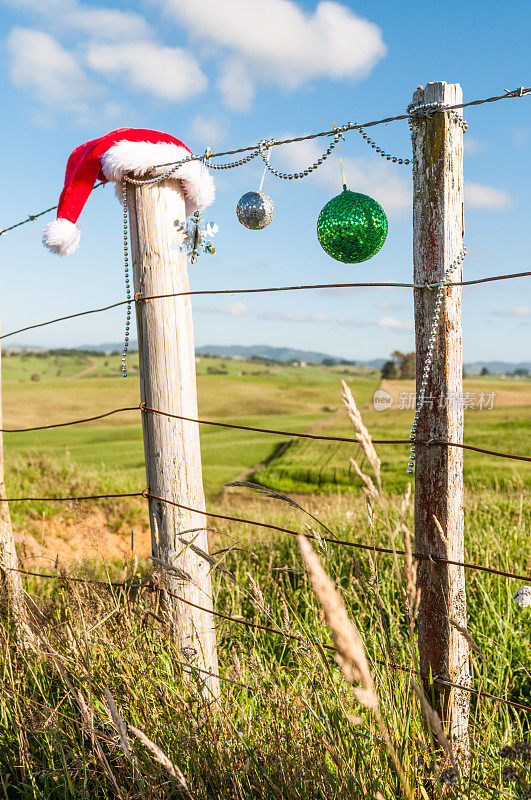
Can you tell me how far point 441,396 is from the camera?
1.74 metres

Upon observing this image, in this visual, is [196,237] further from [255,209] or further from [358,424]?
[358,424]

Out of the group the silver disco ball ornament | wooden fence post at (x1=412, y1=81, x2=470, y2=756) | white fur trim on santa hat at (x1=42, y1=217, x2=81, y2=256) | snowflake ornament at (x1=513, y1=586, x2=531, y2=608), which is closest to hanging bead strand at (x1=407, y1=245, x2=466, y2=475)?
wooden fence post at (x1=412, y1=81, x2=470, y2=756)

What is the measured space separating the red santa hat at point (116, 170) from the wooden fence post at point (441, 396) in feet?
3.54

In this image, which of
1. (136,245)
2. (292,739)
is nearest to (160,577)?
(292,739)

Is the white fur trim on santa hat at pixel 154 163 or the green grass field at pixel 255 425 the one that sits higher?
the white fur trim on santa hat at pixel 154 163

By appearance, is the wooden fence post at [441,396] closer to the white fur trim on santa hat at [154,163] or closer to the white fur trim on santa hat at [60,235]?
the white fur trim on santa hat at [154,163]

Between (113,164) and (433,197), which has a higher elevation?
(113,164)

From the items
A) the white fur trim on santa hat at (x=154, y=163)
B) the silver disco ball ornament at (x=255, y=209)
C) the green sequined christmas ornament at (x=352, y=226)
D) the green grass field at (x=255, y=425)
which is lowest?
the green grass field at (x=255, y=425)

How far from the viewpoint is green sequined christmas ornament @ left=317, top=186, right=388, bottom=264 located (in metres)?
2.08

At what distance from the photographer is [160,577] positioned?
2375 millimetres

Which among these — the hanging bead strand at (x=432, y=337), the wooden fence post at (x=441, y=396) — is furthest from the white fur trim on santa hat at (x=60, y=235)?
the hanging bead strand at (x=432, y=337)

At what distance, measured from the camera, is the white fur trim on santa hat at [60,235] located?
2.70 metres

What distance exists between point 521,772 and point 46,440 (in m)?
18.3

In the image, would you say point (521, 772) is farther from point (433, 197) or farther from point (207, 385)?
point (207, 385)
